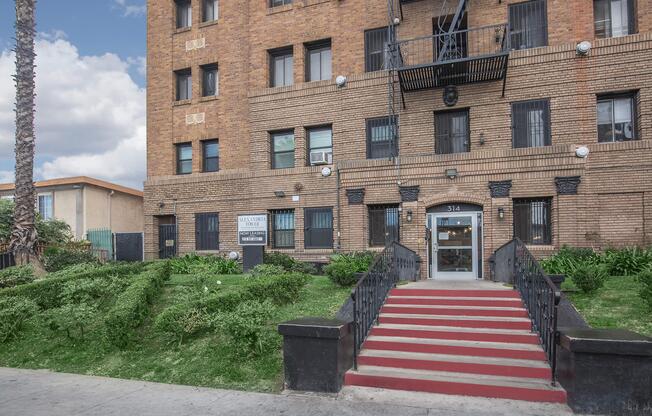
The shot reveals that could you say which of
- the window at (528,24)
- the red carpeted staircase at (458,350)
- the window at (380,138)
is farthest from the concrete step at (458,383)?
the window at (528,24)

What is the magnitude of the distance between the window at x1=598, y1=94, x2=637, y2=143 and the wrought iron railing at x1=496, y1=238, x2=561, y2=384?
6.77 metres

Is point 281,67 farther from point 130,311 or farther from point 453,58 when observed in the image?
point 130,311

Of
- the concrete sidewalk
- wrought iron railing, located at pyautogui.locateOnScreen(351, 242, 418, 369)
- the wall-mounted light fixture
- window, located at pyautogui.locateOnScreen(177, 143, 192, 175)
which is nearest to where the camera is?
the concrete sidewalk

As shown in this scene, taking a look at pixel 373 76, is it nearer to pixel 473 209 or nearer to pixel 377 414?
pixel 473 209

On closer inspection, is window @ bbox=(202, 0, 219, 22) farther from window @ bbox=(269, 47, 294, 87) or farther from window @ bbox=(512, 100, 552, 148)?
window @ bbox=(512, 100, 552, 148)

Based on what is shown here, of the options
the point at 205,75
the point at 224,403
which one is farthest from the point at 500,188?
the point at 205,75

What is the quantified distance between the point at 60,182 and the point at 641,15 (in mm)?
27274

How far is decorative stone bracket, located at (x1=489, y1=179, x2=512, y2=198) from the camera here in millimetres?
13688

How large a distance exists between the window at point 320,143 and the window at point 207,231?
186 inches

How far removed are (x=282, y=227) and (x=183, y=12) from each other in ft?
34.8

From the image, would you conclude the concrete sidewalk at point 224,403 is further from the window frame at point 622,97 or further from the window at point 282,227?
the window frame at point 622,97

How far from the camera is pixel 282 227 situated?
1695 centimetres

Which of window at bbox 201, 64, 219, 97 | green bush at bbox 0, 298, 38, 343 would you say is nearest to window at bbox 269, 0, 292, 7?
window at bbox 201, 64, 219, 97

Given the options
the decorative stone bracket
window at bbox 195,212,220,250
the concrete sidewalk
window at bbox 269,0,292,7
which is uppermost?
window at bbox 269,0,292,7
